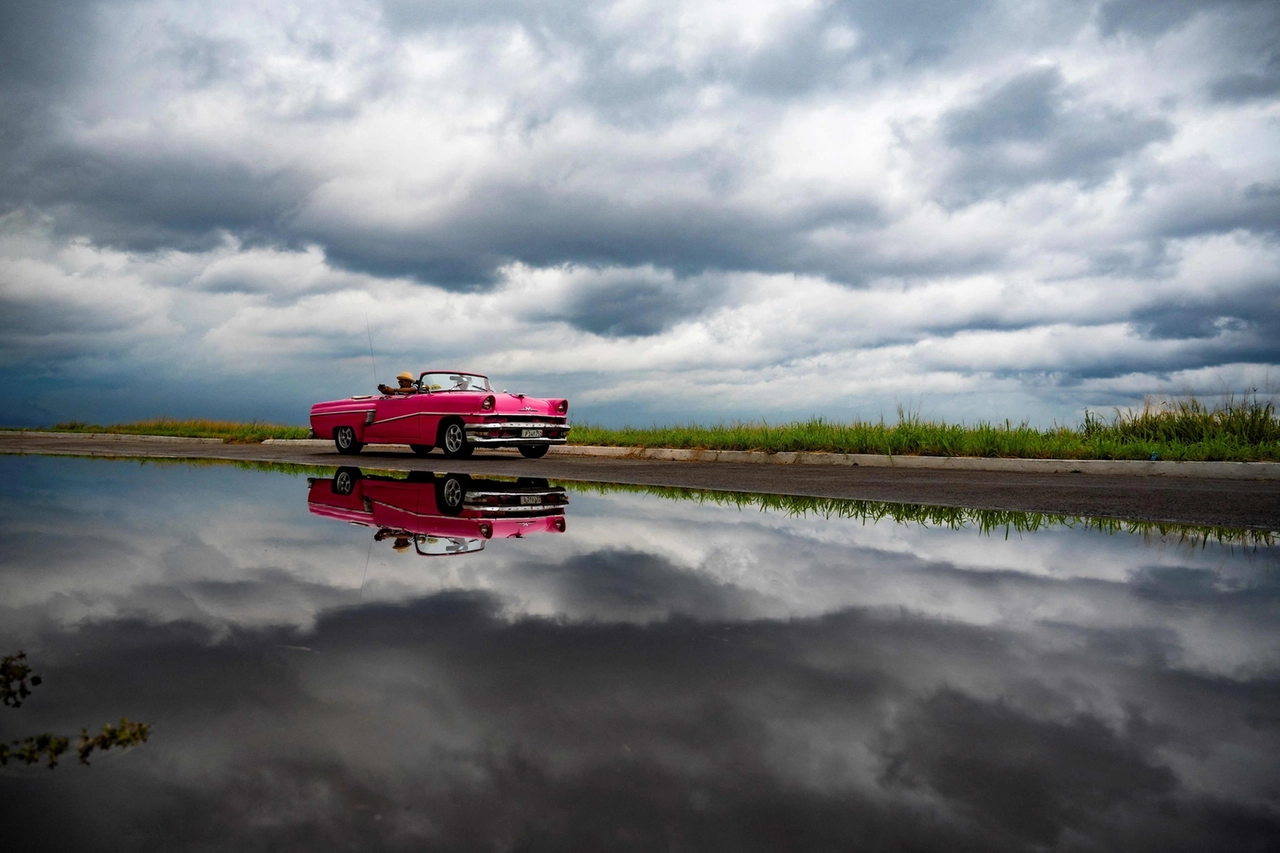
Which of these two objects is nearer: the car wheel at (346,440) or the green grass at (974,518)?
the green grass at (974,518)

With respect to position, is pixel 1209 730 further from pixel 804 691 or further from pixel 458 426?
pixel 458 426

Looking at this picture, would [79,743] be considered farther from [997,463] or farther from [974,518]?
[997,463]

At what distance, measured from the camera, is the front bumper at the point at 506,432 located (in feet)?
45.4

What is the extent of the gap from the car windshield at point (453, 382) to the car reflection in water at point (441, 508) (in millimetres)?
4919

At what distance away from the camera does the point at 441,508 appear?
669 centimetres

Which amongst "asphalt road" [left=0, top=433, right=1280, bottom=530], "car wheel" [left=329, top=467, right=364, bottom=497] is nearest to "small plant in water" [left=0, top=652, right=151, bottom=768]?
"car wheel" [left=329, top=467, right=364, bottom=497]

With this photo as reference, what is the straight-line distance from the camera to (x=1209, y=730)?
2.16 m

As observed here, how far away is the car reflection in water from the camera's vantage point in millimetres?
5047

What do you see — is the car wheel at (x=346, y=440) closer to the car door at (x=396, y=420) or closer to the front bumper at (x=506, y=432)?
the car door at (x=396, y=420)

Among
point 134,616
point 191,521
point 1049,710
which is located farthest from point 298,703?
point 191,521

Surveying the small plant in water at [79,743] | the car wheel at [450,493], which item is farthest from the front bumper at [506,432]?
the small plant in water at [79,743]

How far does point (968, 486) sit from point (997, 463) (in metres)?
2.99

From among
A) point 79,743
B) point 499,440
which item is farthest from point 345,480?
point 79,743

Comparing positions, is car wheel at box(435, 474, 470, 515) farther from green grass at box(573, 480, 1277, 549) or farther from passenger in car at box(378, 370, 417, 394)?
passenger in car at box(378, 370, 417, 394)
